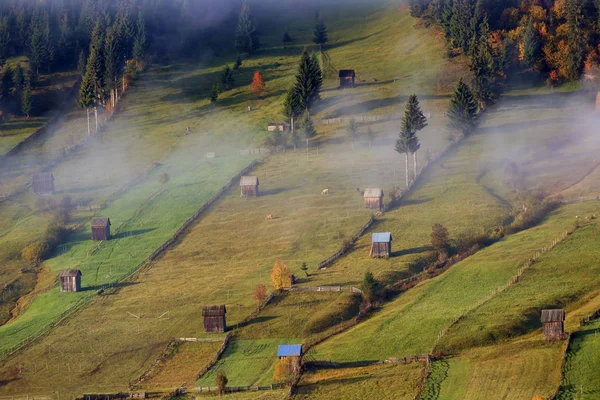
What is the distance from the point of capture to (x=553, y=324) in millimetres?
86250

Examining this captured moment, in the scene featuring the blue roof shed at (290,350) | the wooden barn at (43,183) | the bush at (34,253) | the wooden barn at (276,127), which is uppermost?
the wooden barn at (276,127)

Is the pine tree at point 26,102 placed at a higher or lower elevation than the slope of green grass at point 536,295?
higher

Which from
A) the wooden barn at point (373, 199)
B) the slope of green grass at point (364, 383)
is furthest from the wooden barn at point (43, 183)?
the slope of green grass at point (364, 383)

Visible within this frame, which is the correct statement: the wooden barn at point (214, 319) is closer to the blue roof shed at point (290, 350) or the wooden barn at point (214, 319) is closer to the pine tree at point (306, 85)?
the blue roof shed at point (290, 350)

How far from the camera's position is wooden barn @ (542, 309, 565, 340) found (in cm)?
8588

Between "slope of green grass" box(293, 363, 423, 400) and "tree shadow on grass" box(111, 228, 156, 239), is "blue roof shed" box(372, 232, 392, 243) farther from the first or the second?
"tree shadow on grass" box(111, 228, 156, 239)

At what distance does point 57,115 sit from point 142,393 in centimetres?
10746

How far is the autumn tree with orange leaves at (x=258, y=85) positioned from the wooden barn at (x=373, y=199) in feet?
199

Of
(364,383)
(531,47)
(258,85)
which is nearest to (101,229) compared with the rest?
(364,383)

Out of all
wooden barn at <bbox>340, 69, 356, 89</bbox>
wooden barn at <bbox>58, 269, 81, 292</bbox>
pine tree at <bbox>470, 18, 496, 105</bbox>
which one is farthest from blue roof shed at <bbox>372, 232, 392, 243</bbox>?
wooden barn at <bbox>340, 69, 356, 89</bbox>

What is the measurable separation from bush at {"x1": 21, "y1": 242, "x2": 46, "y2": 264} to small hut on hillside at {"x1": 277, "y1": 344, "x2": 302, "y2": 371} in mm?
46643

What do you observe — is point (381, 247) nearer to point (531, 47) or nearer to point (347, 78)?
point (347, 78)

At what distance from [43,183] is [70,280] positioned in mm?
38363

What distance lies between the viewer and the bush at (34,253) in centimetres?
12850
